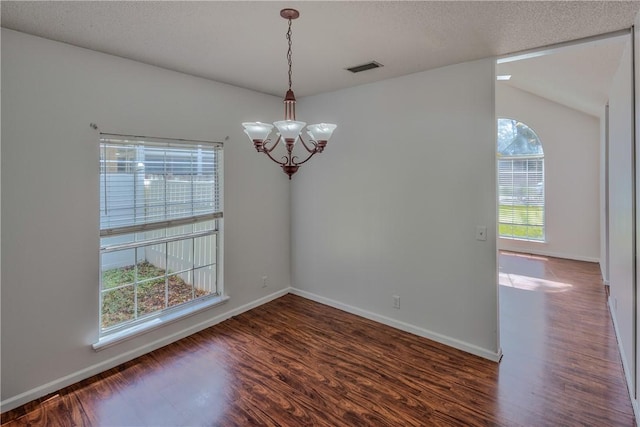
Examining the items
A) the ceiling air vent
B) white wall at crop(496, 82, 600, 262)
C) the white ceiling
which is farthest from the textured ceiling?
A: the ceiling air vent

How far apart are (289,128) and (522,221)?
265 inches

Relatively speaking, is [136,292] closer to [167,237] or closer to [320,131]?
[167,237]

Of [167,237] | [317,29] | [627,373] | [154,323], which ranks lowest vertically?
[627,373]

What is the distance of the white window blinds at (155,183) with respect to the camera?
110 inches

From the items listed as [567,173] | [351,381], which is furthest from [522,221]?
[351,381]

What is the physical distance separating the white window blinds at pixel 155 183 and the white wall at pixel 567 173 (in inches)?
245

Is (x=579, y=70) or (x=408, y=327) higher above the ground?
(x=579, y=70)

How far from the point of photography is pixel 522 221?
685 cm

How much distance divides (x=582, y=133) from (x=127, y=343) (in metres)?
7.72

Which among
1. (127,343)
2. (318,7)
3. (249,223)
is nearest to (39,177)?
(127,343)

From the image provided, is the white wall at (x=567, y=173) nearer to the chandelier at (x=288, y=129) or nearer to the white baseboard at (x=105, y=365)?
the white baseboard at (x=105, y=365)

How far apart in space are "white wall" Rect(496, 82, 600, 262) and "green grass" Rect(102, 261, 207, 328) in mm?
6776

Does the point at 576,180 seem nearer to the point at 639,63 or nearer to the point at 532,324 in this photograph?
the point at 532,324

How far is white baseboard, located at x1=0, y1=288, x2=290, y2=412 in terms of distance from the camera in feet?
7.60
